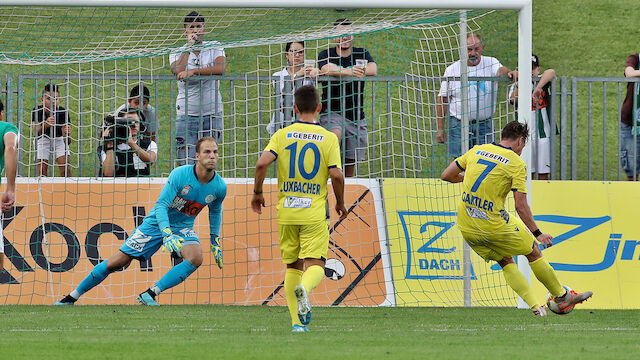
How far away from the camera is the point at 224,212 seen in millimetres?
11094

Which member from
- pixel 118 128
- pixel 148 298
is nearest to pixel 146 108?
pixel 118 128

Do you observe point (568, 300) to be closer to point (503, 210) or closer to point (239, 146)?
point (503, 210)

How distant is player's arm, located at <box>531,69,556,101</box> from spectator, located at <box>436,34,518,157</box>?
0.57 m

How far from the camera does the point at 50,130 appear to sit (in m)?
11.7

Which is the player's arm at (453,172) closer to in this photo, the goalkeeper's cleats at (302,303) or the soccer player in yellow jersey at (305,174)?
the soccer player in yellow jersey at (305,174)

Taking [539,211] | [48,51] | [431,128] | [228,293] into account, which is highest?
[48,51]

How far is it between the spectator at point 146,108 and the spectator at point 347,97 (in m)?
2.02

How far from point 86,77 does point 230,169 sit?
2040mm

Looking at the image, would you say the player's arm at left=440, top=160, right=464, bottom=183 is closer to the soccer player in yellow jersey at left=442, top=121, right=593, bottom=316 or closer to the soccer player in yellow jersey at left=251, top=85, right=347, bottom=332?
the soccer player in yellow jersey at left=442, top=121, right=593, bottom=316

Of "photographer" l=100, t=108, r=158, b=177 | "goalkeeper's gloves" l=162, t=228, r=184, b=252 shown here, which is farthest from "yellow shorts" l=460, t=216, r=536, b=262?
"photographer" l=100, t=108, r=158, b=177

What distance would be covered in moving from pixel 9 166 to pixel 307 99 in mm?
2808

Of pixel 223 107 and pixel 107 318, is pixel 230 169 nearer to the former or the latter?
pixel 223 107

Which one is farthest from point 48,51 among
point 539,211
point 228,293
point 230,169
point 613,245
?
point 613,245

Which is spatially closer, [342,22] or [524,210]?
[524,210]
